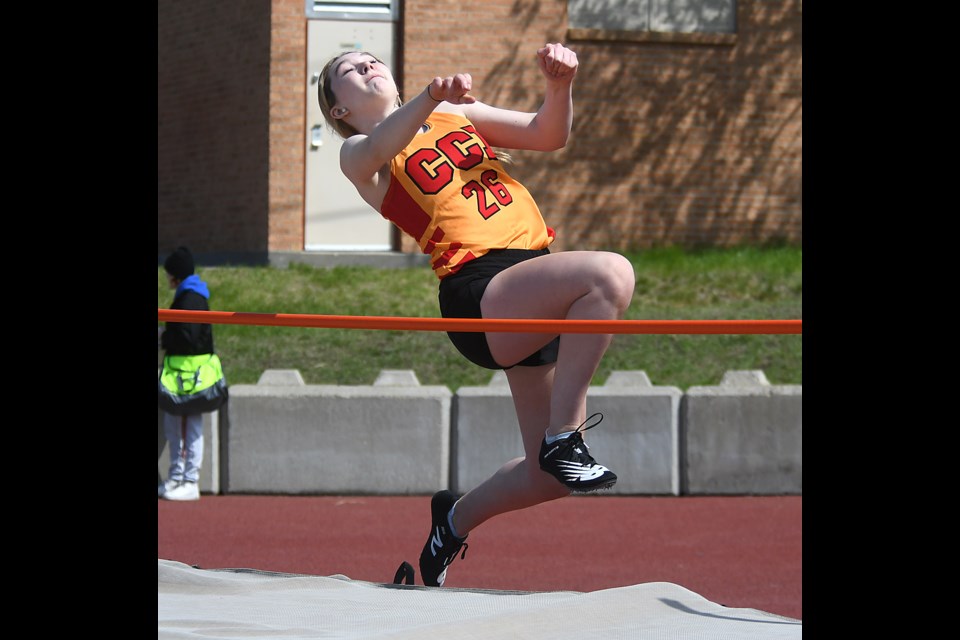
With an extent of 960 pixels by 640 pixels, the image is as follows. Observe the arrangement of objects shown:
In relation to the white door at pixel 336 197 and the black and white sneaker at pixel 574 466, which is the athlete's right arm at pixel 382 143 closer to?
the black and white sneaker at pixel 574 466

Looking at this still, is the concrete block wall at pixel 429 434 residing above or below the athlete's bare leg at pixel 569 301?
below

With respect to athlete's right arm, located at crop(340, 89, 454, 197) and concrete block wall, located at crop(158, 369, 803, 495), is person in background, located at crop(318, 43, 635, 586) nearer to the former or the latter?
athlete's right arm, located at crop(340, 89, 454, 197)

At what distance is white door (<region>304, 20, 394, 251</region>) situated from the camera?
13.7 metres

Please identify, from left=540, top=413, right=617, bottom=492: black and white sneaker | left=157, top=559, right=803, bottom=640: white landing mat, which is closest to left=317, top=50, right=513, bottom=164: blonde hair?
left=540, top=413, right=617, bottom=492: black and white sneaker

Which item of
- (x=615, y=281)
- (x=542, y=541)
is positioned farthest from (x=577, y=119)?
(x=615, y=281)

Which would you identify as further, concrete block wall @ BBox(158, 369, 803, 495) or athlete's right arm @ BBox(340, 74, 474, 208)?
concrete block wall @ BBox(158, 369, 803, 495)

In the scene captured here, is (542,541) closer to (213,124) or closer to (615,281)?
(615,281)

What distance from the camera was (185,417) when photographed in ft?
27.9

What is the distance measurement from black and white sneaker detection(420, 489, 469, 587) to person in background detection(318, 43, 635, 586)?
13cm

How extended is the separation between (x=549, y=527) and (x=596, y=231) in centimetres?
665

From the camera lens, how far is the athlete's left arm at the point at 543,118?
376 centimetres

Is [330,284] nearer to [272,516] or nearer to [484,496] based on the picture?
[272,516]

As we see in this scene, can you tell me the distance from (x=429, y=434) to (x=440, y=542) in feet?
15.0

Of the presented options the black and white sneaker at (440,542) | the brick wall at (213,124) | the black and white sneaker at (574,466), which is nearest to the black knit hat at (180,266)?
the black and white sneaker at (440,542)
